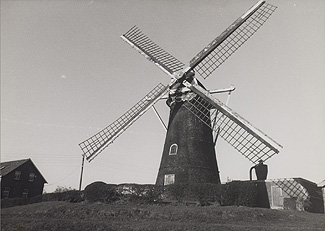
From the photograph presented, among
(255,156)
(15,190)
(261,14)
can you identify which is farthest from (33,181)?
(261,14)

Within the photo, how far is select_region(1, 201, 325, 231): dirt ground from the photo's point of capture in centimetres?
1053

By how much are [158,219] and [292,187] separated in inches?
390

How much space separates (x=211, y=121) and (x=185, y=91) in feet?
7.96

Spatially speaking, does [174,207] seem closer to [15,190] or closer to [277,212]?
[277,212]

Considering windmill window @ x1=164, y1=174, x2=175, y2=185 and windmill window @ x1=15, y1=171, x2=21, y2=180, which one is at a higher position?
windmill window @ x1=15, y1=171, x2=21, y2=180

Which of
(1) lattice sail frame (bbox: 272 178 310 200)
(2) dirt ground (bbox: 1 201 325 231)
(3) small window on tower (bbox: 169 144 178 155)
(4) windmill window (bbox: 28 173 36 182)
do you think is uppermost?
(3) small window on tower (bbox: 169 144 178 155)

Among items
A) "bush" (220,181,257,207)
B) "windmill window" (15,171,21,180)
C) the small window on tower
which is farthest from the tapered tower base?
"windmill window" (15,171,21,180)

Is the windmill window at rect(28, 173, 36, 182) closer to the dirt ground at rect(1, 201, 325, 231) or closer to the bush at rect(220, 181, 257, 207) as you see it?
the dirt ground at rect(1, 201, 325, 231)

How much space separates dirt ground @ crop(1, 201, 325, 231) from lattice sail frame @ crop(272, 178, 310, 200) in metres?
4.32

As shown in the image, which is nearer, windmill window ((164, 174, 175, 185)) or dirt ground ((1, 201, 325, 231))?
dirt ground ((1, 201, 325, 231))

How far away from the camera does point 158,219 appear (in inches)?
481

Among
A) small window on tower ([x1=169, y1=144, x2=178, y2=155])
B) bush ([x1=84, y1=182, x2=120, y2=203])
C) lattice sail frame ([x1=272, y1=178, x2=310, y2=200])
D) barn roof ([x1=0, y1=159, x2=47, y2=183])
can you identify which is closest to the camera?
bush ([x1=84, y1=182, x2=120, y2=203])

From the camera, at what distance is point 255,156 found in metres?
15.1

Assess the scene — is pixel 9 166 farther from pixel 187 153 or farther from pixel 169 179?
Result: pixel 187 153
